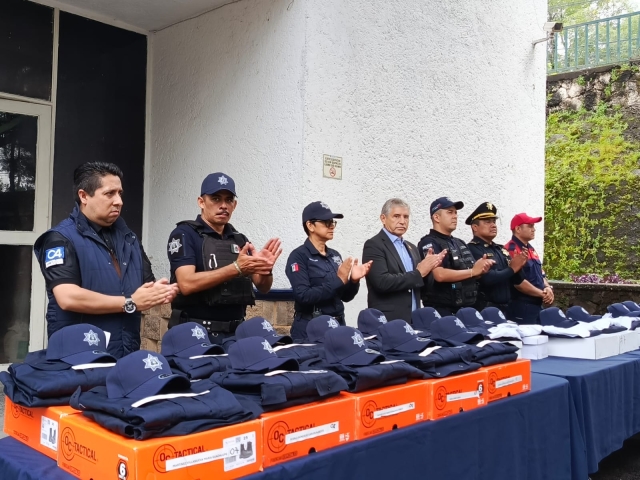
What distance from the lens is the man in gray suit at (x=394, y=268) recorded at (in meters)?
3.99

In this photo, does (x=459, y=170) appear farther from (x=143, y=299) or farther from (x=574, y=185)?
(x=574, y=185)

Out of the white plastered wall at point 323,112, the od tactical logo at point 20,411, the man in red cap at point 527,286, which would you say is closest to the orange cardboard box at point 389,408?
the od tactical logo at point 20,411

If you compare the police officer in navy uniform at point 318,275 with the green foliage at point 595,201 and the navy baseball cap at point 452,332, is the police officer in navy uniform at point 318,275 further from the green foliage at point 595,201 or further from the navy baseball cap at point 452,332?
the green foliage at point 595,201

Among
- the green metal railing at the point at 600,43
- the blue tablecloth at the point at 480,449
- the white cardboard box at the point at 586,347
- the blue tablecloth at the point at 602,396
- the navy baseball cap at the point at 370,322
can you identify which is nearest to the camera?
the blue tablecloth at the point at 480,449

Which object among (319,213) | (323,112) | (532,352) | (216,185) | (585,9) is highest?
(585,9)

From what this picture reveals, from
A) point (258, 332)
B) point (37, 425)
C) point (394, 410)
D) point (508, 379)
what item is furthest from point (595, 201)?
point (37, 425)

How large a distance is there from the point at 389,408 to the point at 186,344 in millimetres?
733

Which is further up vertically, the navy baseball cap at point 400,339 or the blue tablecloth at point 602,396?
the navy baseball cap at point 400,339

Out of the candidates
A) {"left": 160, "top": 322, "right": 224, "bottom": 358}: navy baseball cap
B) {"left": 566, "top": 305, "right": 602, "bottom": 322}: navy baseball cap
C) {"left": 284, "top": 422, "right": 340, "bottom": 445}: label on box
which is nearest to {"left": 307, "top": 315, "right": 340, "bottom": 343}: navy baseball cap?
{"left": 160, "top": 322, "right": 224, "bottom": 358}: navy baseball cap

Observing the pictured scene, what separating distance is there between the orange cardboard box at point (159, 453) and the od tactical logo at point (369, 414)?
1.36 ft

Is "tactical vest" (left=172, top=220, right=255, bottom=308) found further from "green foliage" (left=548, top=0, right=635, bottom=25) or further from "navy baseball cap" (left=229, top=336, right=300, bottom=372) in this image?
"green foliage" (left=548, top=0, right=635, bottom=25)

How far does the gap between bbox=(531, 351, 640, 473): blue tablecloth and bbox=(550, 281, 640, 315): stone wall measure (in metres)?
5.79

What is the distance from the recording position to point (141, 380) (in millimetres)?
1533

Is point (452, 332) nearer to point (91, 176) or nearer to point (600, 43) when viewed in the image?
point (91, 176)
